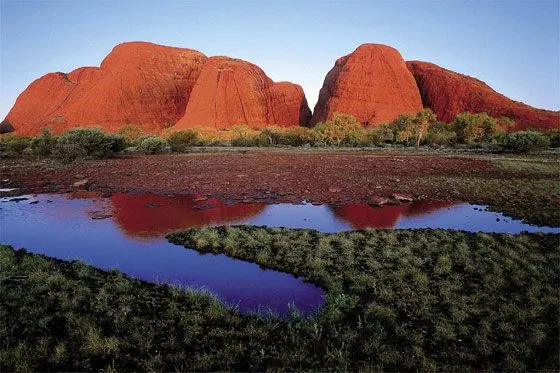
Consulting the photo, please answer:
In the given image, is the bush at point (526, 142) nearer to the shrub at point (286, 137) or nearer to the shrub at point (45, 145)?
the shrub at point (286, 137)

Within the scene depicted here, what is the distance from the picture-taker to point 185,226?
13.9 m

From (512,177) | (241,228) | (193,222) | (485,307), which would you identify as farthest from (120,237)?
(512,177)

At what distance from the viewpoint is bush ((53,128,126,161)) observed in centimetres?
3900

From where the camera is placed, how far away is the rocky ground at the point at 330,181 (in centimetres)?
1889

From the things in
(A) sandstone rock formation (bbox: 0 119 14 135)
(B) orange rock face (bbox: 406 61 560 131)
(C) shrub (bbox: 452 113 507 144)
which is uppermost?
(B) orange rock face (bbox: 406 61 560 131)

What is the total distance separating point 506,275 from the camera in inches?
337

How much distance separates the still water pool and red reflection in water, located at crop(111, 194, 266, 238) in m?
0.04

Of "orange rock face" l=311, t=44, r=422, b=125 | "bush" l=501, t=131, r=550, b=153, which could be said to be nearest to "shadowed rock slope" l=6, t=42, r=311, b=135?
"orange rock face" l=311, t=44, r=422, b=125

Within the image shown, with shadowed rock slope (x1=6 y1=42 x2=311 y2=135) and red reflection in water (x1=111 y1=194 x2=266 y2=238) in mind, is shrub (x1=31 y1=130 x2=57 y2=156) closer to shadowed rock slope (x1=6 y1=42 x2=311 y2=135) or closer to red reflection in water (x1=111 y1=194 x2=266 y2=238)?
red reflection in water (x1=111 y1=194 x2=266 y2=238)

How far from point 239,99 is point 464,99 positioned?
6805 centimetres

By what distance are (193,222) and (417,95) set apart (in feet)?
348

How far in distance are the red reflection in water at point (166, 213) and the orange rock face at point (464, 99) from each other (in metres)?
89.3

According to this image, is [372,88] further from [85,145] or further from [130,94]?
[85,145]

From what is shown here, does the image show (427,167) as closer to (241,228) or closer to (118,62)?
(241,228)
